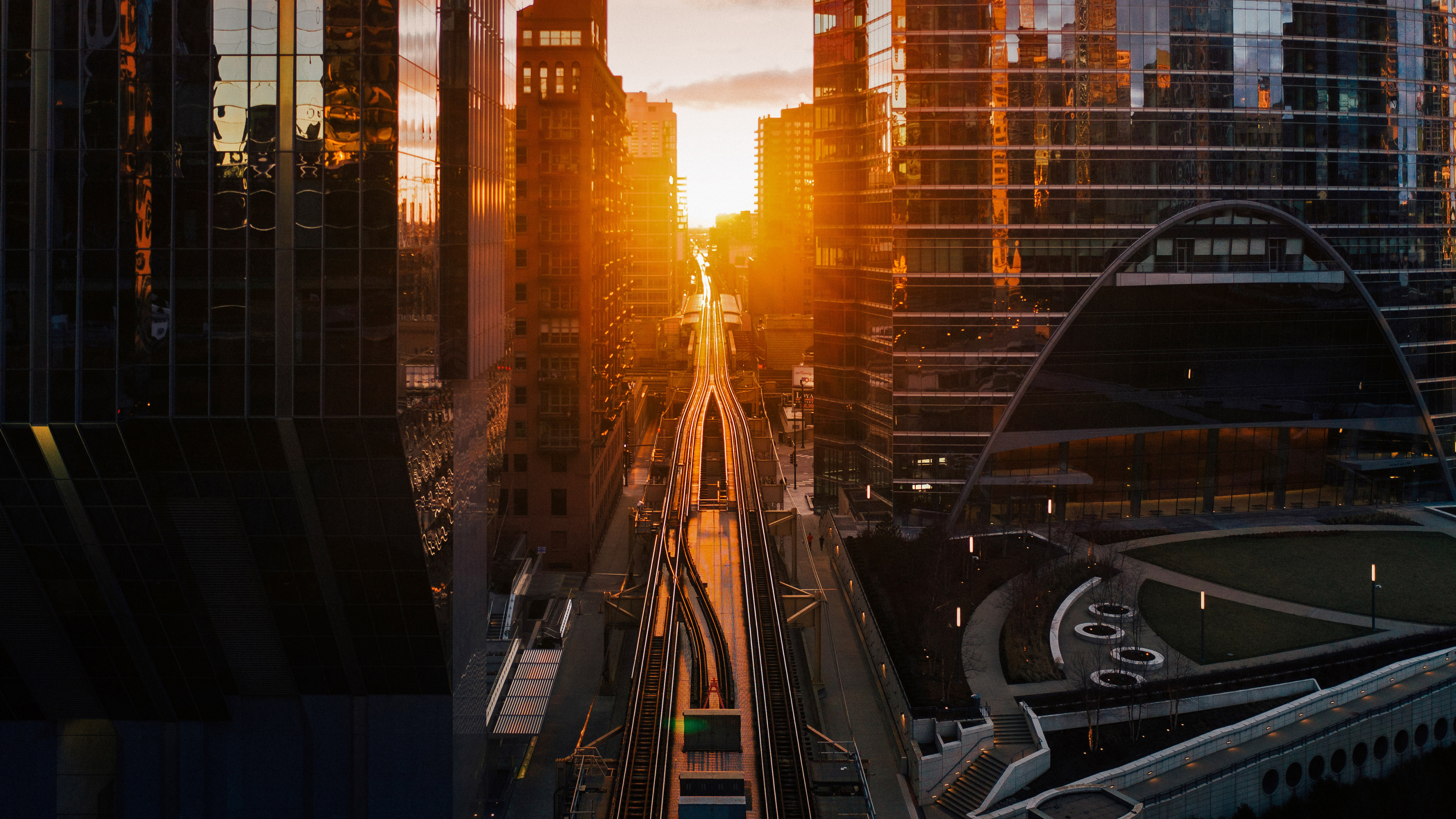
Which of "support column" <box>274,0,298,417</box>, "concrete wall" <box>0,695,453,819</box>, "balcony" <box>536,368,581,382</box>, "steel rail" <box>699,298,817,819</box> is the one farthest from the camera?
"balcony" <box>536,368,581,382</box>

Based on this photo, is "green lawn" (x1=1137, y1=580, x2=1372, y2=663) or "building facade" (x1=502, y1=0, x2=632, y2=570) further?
"building facade" (x1=502, y1=0, x2=632, y2=570)

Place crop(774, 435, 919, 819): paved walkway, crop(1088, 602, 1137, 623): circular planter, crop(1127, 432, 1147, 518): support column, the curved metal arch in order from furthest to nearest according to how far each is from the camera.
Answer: crop(1127, 432, 1147, 518): support column
the curved metal arch
crop(1088, 602, 1137, 623): circular planter
crop(774, 435, 919, 819): paved walkway

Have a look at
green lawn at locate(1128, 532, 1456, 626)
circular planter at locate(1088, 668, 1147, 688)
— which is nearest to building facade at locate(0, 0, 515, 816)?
circular planter at locate(1088, 668, 1147, 688)

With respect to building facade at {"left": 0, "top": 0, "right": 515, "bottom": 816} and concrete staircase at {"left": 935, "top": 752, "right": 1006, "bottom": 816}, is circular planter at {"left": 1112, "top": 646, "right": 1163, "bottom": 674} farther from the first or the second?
building facade at {"left": 0, "top": 0, "right": 515, "bottom": 816}

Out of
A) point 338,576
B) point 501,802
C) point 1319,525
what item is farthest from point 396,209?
point 1319,525

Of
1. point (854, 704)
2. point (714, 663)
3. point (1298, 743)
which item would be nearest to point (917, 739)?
point (854, 704)

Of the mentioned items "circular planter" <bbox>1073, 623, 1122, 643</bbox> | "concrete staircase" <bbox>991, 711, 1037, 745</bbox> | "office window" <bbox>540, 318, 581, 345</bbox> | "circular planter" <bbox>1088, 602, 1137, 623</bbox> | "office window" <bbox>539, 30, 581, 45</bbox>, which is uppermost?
"office window" <bbox>539, 30, 581, 45</bbox>
